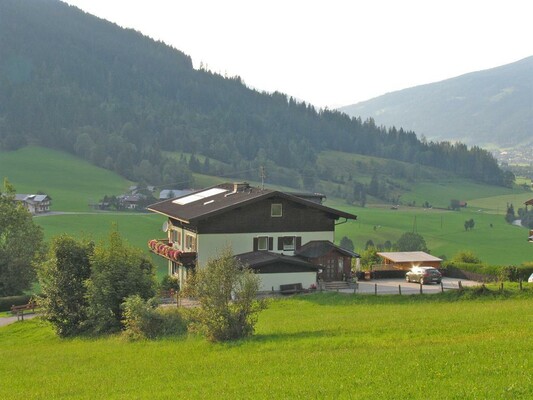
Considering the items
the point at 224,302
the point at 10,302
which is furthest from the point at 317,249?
the point at 224,302

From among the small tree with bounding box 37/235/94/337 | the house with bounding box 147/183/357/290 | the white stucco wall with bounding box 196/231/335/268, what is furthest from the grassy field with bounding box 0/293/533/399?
the white stucco wall with bounding box 196/231/335/268

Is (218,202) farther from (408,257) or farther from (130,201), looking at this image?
(130,201)

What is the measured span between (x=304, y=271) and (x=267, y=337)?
76.3ft

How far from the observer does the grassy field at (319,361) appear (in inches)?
731

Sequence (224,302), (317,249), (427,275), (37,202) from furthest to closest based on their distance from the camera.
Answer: (37,202) < (317,249) < (427,275) < (224,302)

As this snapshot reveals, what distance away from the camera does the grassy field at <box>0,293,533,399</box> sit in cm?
1856

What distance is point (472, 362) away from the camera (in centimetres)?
2002

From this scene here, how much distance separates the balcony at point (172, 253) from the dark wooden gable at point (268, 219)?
2218 millimetres

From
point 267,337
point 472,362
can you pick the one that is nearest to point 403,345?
point 472,362

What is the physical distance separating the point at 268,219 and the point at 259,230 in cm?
Answer: 112

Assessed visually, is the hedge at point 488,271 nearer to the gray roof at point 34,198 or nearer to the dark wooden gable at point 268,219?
the dark wooden gable at point 268,219

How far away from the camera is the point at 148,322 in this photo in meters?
33.4

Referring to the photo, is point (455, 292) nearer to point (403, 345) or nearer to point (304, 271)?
point (304, 271)

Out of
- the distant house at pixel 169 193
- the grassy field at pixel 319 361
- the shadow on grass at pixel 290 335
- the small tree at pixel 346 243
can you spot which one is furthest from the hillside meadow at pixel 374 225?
the shadow on grass at pixel 290 335
